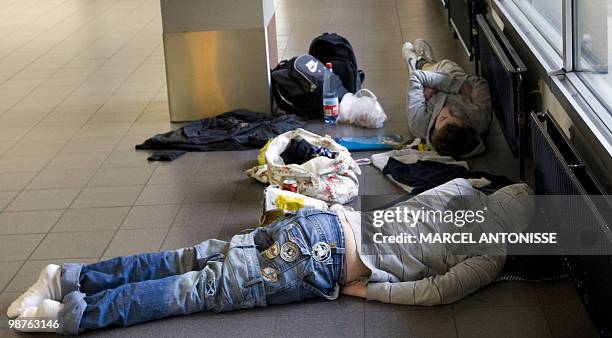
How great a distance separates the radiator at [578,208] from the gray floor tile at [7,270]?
6.78ft

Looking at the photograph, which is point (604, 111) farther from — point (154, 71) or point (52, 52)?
point (52, 52)

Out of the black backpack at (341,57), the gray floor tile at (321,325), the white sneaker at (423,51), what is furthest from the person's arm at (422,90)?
the gray floor tile at (321,325)

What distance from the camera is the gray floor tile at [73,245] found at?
395 centimetres

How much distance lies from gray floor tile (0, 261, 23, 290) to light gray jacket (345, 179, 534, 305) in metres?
1.35

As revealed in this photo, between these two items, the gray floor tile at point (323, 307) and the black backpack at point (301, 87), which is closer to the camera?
the gray floor tile at point (323, 307)

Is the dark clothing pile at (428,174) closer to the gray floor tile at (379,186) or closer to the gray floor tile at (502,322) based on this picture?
the gray floor tile at (379,186)

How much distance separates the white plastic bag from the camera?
5.38 metres

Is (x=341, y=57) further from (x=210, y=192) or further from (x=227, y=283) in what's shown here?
(x=227, y=283)

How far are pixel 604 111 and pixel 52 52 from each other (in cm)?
569

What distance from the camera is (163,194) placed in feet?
15.0

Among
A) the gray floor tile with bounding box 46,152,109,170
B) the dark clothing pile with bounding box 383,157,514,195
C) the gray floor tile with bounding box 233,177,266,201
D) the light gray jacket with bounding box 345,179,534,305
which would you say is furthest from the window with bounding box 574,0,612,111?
the gray floor tile with bounding box 46,152,109,170

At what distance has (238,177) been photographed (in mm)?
4746

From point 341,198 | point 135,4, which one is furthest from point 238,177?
point 135,4

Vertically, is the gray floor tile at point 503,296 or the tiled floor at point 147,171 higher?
the tiled floor at point 147,171
